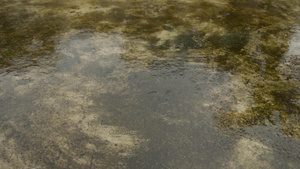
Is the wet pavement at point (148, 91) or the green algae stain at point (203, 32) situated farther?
the green algae stain at point (203, 32)

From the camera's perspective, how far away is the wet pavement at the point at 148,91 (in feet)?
5.97

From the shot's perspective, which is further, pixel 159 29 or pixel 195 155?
pixel 159 29

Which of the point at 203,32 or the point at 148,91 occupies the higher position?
the point at 203,32

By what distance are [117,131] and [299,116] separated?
1688mm

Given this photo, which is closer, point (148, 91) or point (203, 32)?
point (148, 91)

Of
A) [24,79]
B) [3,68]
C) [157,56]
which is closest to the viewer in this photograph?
[24,79]

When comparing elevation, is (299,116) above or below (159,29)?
below

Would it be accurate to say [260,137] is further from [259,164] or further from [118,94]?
[118,94]

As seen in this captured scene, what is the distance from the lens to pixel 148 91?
7.92 feet

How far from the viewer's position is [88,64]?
2816mm

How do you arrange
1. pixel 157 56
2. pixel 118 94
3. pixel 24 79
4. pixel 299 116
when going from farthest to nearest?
pixel 157 56 → pixel 24 79 → pixel 118 94 → pixel 299 116

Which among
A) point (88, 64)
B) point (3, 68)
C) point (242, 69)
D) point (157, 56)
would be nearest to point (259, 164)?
point (242, 69)

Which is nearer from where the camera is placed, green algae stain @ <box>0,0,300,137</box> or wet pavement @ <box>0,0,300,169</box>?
wet pavement @ <box>0,0,300,169</box>

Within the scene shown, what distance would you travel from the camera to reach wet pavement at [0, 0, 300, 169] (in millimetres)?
1818
